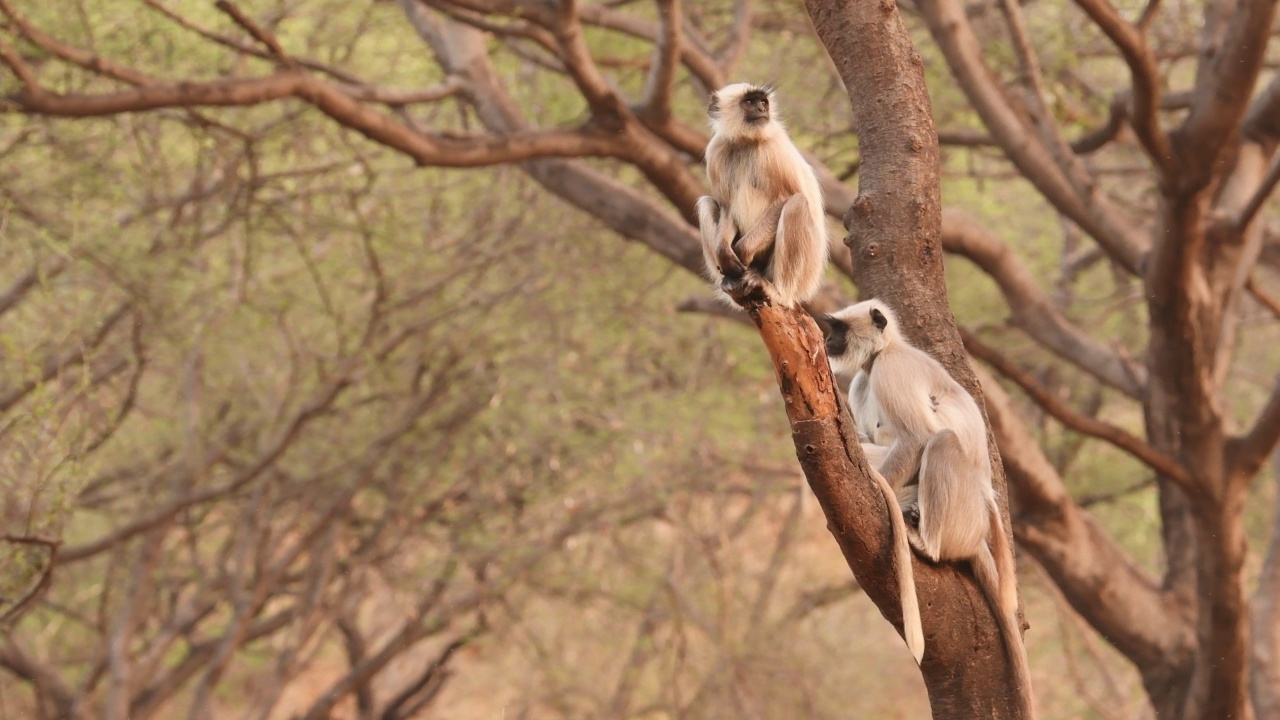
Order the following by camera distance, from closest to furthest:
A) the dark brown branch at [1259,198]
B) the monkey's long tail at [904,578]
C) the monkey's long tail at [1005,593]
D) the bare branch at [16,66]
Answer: the monkey's long tail at [904,578] → the monkey's long tail at [1005,593] → the bare branch at [16,66] → the dark brown branch at [1259,198]

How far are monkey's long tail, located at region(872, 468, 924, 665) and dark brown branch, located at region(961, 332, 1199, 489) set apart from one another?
3052mm

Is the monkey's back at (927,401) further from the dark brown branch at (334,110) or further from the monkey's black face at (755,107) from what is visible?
the dark brown branch at (334,110)

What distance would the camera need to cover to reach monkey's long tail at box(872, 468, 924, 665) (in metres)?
2.98

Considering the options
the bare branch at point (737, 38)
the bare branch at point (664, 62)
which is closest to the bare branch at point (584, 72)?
the bare branch at point (664, 62)

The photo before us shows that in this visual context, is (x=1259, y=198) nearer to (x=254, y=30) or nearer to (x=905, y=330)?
(x=905, y=330)

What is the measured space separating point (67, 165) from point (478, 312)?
2.63 metres

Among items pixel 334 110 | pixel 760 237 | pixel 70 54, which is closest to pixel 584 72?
pixel 334 110

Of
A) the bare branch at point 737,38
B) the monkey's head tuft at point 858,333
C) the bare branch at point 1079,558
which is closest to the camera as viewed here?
the monkey's head tuft at point 858,333

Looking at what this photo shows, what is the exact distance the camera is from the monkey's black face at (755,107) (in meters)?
3.80

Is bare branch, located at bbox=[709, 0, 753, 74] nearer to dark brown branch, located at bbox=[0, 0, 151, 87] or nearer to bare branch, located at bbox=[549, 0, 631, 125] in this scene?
bare branch, located at bbox=[549, 0, 631, 125]

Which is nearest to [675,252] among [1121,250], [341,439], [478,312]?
[1121,250]

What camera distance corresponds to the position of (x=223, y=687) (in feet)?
43.8

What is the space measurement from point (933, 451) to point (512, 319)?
18.9ft

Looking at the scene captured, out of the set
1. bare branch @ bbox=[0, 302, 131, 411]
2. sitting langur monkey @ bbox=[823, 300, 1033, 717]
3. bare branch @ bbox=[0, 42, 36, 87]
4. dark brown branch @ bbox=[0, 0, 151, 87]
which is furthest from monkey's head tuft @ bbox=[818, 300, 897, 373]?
bare branch @ bbox=[0, 302, 131, 411]
